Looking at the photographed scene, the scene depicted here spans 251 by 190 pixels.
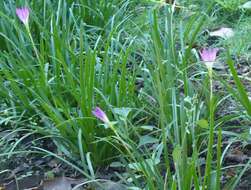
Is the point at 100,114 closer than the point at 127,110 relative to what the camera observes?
Yes

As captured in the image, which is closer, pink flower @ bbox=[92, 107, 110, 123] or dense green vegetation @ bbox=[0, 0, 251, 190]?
pink flower @ bbox=[92, 107, 110, 123]

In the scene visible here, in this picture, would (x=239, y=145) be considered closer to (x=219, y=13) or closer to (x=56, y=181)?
(x=56, y=181)

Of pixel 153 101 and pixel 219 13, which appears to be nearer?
pixel 153 101

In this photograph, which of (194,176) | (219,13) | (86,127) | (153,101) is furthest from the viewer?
(219,13)

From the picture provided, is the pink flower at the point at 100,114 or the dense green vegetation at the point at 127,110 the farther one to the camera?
the dense green vegetation at the point at 127,110

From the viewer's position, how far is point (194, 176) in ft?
4.74

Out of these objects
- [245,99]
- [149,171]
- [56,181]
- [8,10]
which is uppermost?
[8,10]

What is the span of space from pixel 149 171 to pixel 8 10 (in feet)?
5.38

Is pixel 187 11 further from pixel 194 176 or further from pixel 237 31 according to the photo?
pixel 194 176

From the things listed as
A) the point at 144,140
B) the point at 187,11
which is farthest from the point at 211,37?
the point at 144,140

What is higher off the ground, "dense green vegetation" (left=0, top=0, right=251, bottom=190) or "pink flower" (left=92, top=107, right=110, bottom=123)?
"pink flower" (left=92, top=107, right=110, bottom=123)

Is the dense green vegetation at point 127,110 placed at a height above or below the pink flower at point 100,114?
below

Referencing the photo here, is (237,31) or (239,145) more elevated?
(237,31)

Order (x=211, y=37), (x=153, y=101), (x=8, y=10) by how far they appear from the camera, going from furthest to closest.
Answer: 1. (x=211, y=37)
2. (x=8, y=10)
3. (x=153, y=101)
